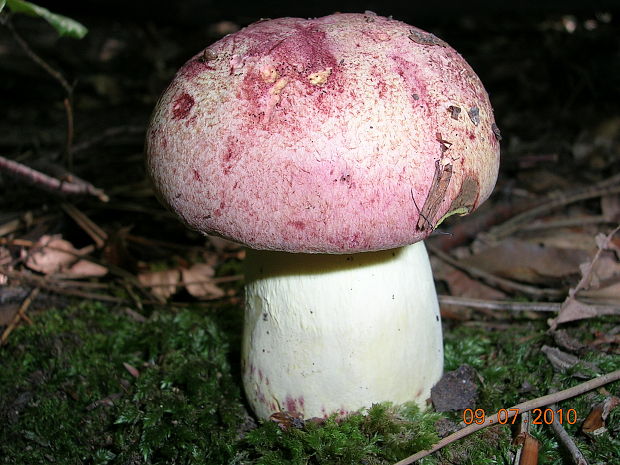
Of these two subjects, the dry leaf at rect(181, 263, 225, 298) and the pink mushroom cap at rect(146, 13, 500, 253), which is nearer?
the pink mushroom cap at rect(146, 13, 500, 253)

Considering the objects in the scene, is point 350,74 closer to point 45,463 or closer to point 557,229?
point 45,463

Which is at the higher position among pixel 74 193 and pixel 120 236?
pixel 74 193

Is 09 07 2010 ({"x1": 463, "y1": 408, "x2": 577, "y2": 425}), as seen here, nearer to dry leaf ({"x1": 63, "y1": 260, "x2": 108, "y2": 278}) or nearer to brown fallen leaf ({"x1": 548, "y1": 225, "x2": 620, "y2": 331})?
brown fallen leaf ({"x1": 548, "y1": 225, "x2": 620, "y2": 331})

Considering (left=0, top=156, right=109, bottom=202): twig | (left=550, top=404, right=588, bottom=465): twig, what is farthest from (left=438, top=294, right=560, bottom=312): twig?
(left=0, top=156, right=109, bottom=202): twig

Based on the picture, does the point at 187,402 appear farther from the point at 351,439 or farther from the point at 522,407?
the point at 522,407

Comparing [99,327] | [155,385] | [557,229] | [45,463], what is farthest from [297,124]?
[557,229]

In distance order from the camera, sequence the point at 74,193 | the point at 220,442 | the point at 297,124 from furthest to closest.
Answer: the point at 74,193
the point at 220,442
the point at 297,124

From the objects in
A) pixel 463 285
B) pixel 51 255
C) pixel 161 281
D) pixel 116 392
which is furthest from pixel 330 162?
pixel 51 255
